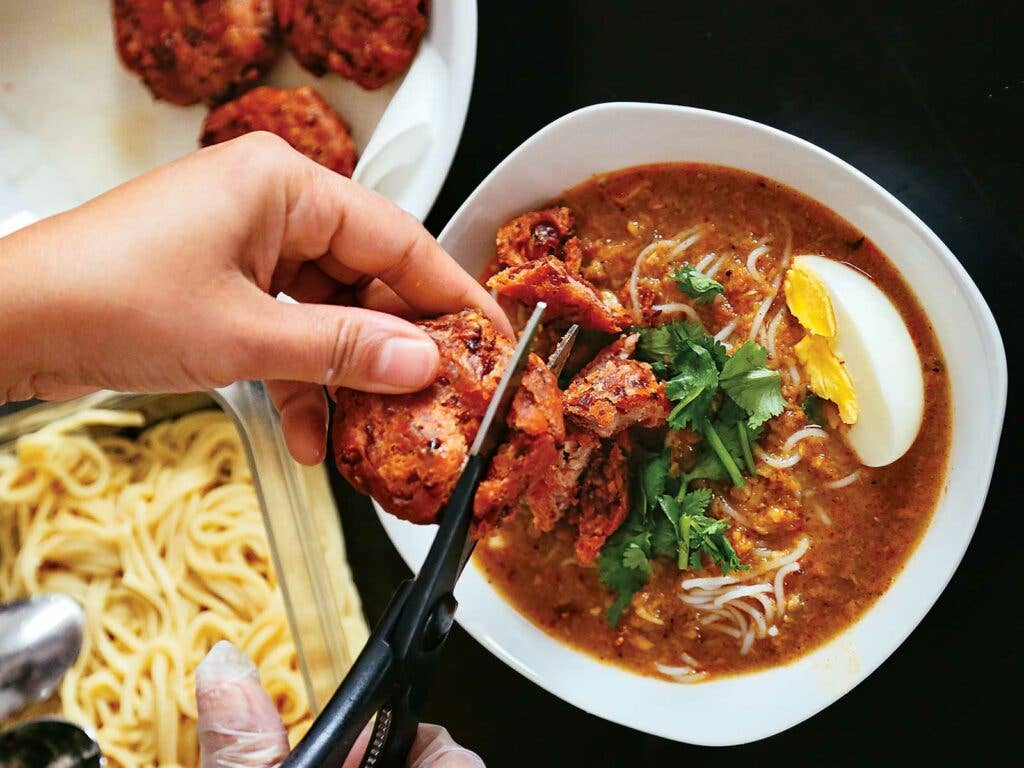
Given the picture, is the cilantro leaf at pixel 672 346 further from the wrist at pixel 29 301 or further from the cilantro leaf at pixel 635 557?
the wrist at pixel 29 301

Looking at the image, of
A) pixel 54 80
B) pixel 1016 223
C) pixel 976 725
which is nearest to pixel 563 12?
pixel 1016 223

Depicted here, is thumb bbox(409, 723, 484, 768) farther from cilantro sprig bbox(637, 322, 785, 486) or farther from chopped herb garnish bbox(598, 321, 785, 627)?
cilantro sprig bbox(637, 322, 785, 486)

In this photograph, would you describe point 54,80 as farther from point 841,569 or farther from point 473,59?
point 841,569

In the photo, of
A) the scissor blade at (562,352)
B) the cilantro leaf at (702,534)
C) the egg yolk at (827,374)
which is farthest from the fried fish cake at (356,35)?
the cilantro leaf at (702,534)

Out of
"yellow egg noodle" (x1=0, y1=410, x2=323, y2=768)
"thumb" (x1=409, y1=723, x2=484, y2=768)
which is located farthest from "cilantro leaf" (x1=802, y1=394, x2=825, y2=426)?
"yellow egg noodle" (x1=0, y1=410, x2=323, y2=768)

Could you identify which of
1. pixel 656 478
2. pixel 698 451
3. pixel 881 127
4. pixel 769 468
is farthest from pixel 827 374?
pixel 881 127
